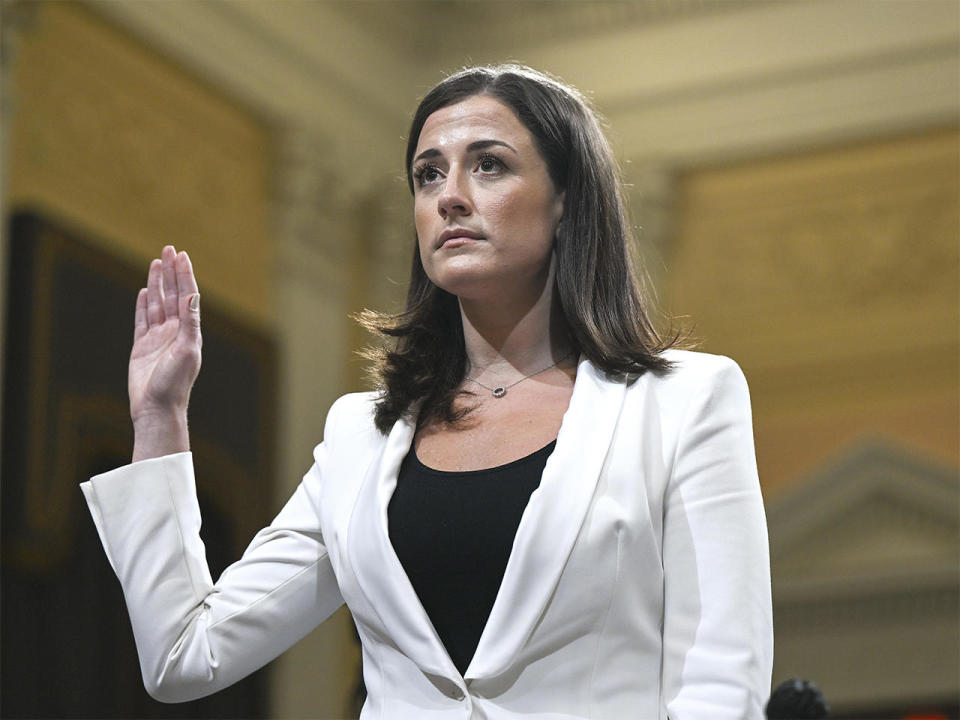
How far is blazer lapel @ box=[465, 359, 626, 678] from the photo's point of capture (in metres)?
1.82

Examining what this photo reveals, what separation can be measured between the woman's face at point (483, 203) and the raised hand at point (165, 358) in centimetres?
33

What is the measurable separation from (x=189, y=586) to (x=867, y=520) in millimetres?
6260

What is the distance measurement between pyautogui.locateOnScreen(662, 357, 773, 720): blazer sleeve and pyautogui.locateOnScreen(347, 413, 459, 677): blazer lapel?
27cm

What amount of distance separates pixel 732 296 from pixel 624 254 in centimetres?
647

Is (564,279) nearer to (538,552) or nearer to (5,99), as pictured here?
(538,552)

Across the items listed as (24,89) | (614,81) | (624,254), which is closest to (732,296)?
(614,81)

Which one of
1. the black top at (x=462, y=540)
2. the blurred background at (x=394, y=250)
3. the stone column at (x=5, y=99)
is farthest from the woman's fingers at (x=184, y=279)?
the stone column at (x=5, y=99)

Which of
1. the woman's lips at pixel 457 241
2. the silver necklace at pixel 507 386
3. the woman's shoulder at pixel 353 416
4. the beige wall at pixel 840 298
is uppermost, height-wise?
the beige wall at pixel 840 298

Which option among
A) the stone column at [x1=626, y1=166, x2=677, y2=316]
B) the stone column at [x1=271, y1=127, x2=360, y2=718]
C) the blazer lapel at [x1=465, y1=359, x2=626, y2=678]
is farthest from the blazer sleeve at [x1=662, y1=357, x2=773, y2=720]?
the stone column at [x1=626, y1=166, x2=677, y2=316]

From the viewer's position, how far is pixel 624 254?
2180 mm

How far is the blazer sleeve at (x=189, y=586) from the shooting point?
205cm

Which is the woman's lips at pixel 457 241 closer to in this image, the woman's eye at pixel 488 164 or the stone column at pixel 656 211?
the woman's eye at pixel 488 164

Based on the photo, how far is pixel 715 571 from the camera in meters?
1.84

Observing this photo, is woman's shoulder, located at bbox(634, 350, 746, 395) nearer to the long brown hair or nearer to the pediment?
the long brown hair
